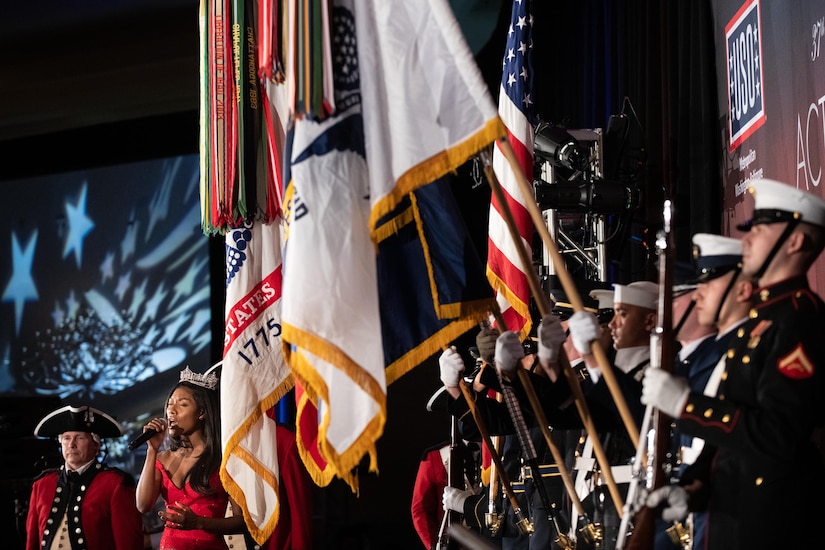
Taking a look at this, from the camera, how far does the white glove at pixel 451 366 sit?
12.4 ft

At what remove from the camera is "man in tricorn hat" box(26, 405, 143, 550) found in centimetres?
513

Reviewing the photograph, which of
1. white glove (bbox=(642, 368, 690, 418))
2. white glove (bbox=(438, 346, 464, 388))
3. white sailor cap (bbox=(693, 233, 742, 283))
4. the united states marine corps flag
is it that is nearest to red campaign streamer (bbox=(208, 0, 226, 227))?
white glove (bbox=(438, 346, 464, 388))

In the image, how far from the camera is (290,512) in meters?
4.75

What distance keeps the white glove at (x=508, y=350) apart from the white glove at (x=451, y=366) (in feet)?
1.73

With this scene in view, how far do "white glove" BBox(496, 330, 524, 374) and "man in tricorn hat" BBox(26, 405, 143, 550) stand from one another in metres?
2.66

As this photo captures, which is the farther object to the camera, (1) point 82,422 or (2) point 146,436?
(1) point 82,422

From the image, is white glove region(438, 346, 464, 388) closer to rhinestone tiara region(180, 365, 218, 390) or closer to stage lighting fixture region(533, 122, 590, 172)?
stage lighting fixture region(533, 122, 590, 172)

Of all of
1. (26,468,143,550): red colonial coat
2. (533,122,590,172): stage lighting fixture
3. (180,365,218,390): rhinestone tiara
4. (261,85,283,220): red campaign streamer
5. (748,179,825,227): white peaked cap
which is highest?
(533,122,590,172): stage lighting fixture

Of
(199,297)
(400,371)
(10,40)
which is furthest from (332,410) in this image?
(10,40)

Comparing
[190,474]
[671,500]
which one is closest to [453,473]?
[190,474]

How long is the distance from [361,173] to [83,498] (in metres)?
3.07

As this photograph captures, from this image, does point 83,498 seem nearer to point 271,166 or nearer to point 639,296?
point 271,166

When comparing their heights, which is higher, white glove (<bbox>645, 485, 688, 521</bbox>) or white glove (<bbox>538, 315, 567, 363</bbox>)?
white glove (<bbox>538, 315, 567, 363</bbox>)

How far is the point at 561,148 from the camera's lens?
16.5 ft
